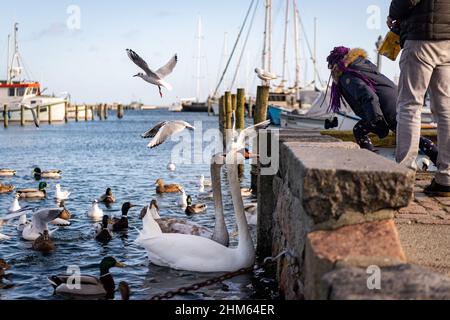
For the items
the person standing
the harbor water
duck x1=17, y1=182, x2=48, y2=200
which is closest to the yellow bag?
the person standing

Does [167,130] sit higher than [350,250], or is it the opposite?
[167,130]

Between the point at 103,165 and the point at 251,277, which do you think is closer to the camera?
the point at 251,277

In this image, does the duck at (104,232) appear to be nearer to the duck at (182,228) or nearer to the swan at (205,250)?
the duck at (182,228)

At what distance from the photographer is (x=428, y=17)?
5891mm

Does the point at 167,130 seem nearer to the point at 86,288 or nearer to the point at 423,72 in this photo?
the point at 86,288

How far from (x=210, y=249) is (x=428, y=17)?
132 inches

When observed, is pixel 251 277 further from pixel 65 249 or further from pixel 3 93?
pixel 3 93

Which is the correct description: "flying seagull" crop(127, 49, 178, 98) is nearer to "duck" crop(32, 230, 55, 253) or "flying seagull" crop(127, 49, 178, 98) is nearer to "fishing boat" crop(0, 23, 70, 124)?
"duck" crop(32, 230, 55, 253)

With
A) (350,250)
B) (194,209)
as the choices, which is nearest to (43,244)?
(194,209)

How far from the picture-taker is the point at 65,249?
9.20 m

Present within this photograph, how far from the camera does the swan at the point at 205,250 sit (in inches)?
266

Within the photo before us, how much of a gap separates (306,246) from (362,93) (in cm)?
431

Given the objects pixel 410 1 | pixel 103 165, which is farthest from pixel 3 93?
pixel 410 1

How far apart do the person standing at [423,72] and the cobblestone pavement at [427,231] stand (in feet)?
1.49
